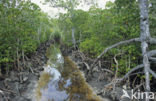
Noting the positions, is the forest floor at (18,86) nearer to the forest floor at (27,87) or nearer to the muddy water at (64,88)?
the forest floor at (27,87)

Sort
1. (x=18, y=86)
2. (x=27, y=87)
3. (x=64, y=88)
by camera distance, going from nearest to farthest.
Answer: (x=18, y=86), (x=27, y=87), (x=64, y=88)

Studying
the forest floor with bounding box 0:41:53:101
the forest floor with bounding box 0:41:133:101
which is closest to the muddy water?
the forest floor with bounding box 0:41:133:101

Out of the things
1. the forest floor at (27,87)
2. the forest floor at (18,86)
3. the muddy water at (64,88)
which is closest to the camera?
the forest floor at (27,87)

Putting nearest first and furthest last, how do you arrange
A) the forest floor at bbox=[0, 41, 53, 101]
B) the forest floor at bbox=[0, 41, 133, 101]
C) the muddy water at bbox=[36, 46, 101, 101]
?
the forest floor at bbox=[0, 41, 133, 101] < the forest floor at bbox=[0, 41, 53, 101] < the muddy water at bbox=[36, 46, 101, 101]

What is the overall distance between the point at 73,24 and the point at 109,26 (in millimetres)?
10993

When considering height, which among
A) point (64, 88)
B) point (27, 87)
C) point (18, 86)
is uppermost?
point (18, 86)

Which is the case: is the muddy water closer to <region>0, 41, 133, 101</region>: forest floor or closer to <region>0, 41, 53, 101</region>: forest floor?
<region>0, 41, 133, 101</region>: forest floor

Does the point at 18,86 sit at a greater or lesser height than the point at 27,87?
greater

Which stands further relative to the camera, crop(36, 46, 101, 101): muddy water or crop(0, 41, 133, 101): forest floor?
crop(36, 46, 101, 101): muddy water

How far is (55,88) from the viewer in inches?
401

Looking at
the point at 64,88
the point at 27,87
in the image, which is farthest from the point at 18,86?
the point at 64,88

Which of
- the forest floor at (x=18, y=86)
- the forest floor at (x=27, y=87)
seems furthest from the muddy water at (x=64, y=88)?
the forest floor at (x=18, y=86)

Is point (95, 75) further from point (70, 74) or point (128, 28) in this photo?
point (128, 28)

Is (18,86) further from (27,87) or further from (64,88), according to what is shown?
(64,88)
